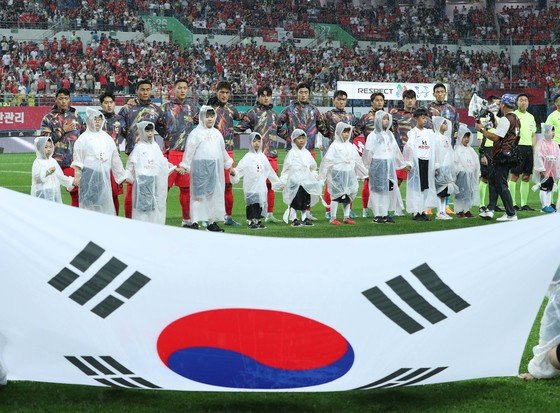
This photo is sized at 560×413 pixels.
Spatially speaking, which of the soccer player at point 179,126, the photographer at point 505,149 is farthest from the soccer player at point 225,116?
the photographer at point 505,149

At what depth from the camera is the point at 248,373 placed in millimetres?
5387

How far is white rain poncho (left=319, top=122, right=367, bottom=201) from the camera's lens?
15438mm

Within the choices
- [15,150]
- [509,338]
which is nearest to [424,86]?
[15,150]

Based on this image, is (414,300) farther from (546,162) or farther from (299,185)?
(546,162)

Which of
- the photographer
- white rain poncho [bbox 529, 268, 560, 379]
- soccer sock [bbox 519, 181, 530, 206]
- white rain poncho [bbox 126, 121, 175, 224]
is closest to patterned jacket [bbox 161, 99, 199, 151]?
white rain poncho [bbox 126, 121, 175, 224]

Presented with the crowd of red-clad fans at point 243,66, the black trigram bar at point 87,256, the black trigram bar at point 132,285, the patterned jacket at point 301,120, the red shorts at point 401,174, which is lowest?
the red shorts at point 401,174

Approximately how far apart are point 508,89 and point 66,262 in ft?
154

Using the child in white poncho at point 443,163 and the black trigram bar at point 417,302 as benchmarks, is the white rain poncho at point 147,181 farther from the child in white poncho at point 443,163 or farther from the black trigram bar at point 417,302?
the black trigram bar at point 417,302

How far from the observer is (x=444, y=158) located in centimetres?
1641

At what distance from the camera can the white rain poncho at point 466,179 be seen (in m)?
16.4

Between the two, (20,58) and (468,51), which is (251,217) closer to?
(20,58)

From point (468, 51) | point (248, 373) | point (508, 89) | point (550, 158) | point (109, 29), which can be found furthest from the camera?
point (468, 51)

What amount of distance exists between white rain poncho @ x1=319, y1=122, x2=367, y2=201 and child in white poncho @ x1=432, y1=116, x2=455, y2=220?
4.75 feet

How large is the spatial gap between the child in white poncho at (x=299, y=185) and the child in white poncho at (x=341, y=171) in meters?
0.26
